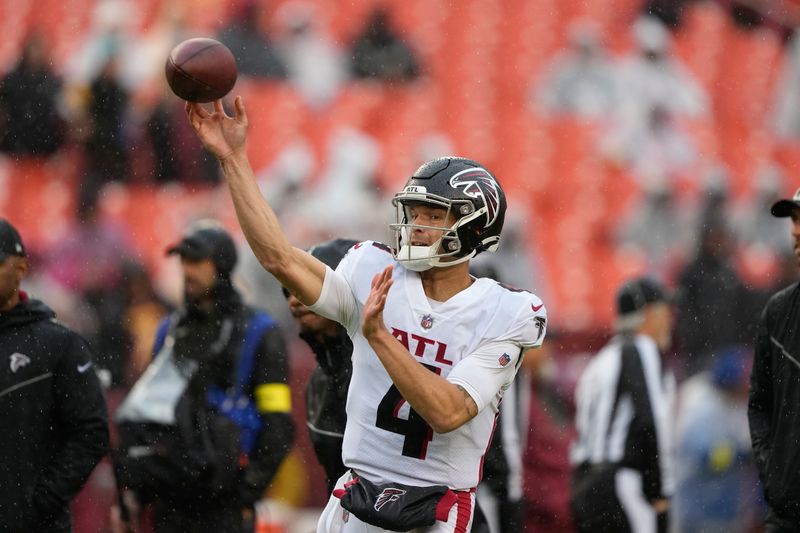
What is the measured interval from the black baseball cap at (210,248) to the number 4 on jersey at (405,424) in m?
1.97

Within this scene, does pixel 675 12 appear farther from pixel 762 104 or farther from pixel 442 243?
pixel 442 243

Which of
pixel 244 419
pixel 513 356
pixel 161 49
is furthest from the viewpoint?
pixel 161 49

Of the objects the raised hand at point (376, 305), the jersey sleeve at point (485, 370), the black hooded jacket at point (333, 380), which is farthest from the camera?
the black hooded jacket at point (333, 380)

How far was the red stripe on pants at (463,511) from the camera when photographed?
12.3 feet

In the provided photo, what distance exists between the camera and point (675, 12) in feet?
48.9

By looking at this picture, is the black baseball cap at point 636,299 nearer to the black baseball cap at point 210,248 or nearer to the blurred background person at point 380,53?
the black baseball cap at point 210,248

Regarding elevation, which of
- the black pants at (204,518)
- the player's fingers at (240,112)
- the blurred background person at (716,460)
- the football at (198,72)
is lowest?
the blurred background person at (716,460)

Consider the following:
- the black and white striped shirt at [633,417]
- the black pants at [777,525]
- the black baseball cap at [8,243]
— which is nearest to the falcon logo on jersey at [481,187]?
the black pants at [777,525]

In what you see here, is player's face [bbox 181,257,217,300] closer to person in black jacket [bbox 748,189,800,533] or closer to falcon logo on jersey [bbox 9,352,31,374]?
falcon logo on jersey [bbox 9,352,31,374]

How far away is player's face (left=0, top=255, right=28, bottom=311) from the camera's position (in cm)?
485

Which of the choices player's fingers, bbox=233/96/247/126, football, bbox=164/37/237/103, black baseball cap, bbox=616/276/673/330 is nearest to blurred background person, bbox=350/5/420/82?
black baseball cap, bbox=616/276/673/330

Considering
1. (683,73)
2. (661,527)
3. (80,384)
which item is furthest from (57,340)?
(683,73)

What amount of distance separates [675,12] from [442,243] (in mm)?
11935

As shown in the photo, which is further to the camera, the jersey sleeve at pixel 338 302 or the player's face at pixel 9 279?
the player's face at pixel 9 279
